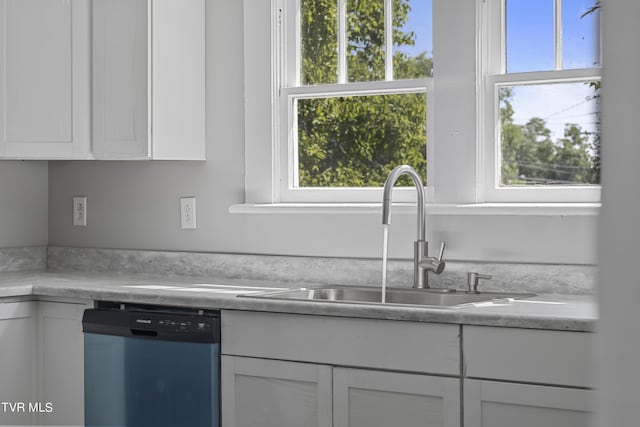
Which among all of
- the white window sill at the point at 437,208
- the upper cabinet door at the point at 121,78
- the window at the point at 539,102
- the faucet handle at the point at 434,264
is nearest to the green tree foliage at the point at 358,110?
the white window sill at the point at 437,208

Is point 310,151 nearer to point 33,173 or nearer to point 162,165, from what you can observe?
point 162,165

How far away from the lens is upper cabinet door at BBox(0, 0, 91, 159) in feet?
10.7

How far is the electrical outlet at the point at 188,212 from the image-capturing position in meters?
3.51

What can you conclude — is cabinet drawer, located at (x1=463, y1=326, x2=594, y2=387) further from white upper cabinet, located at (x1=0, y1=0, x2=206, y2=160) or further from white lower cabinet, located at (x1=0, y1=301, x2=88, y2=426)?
white upper cabinet, located at (x1=0, y1=0, x2=206, y2=160)

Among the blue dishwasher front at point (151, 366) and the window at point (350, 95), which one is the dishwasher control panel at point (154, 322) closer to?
the blue dishwasher front at point (151, 366)

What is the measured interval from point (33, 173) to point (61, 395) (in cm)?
124

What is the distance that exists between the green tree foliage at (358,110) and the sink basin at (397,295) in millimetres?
444

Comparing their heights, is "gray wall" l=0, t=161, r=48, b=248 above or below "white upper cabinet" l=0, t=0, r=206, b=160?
below

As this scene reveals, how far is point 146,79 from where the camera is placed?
10.5ft

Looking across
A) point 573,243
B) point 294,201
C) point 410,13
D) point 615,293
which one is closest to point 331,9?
point 410,13

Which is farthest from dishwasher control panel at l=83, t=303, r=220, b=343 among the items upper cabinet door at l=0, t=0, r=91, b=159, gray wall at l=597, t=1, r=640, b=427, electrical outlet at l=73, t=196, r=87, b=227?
gray wall at l=597, t=1, r=640, b=427

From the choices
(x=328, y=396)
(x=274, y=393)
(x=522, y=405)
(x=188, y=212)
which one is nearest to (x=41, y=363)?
(x=188, y=212)

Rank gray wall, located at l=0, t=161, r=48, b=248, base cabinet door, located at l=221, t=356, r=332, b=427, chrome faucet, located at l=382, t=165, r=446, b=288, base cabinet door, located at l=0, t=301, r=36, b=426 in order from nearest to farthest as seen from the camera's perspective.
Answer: base cabinet door, located at l=221, t=356, r=332, b=427 < chrome faucet, located at l=382, t=165, r=446, b=288 < base cabinet door, located at l=0, t=301, r=36, b=426 < gray wall, located at l=0, t=161, r=48, b=248

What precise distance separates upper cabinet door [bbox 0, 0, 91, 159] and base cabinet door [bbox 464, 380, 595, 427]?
6.13 feet
